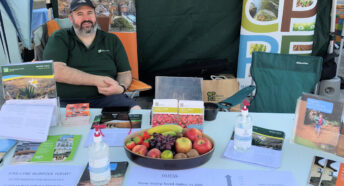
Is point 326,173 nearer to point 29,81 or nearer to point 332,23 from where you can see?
point 29,81

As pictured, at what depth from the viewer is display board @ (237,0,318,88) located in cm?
351

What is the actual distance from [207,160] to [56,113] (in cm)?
81

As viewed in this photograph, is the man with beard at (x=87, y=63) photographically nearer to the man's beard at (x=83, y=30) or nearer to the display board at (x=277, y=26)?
the man's beard at (x=83, y=30)

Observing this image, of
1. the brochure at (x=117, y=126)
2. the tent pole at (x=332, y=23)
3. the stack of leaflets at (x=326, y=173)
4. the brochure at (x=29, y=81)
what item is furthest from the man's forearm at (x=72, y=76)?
the tent pole at (x=332, y=23)

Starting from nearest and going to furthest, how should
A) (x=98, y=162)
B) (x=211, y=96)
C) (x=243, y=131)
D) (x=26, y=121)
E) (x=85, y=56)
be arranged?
(x=98, y=162) < (x=243, y=131) < (x=26, y=121) < (x=85, y=56) < (x=211, y=96)

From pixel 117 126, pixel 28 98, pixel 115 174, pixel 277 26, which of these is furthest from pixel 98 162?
pixel 277 26

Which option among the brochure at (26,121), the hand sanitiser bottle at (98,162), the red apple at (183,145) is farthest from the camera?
the brochure at (26,121)

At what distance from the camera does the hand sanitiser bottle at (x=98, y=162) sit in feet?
3.43

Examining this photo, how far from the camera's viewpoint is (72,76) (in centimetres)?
244

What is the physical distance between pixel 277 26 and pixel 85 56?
224 cm

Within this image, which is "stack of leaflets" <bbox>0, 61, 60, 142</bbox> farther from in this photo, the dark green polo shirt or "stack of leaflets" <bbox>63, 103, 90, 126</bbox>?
the dark green polo shirt

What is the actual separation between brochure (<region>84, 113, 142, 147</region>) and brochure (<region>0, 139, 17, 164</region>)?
328mm

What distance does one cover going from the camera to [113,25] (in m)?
3.60

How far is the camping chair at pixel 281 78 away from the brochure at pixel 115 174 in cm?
146
